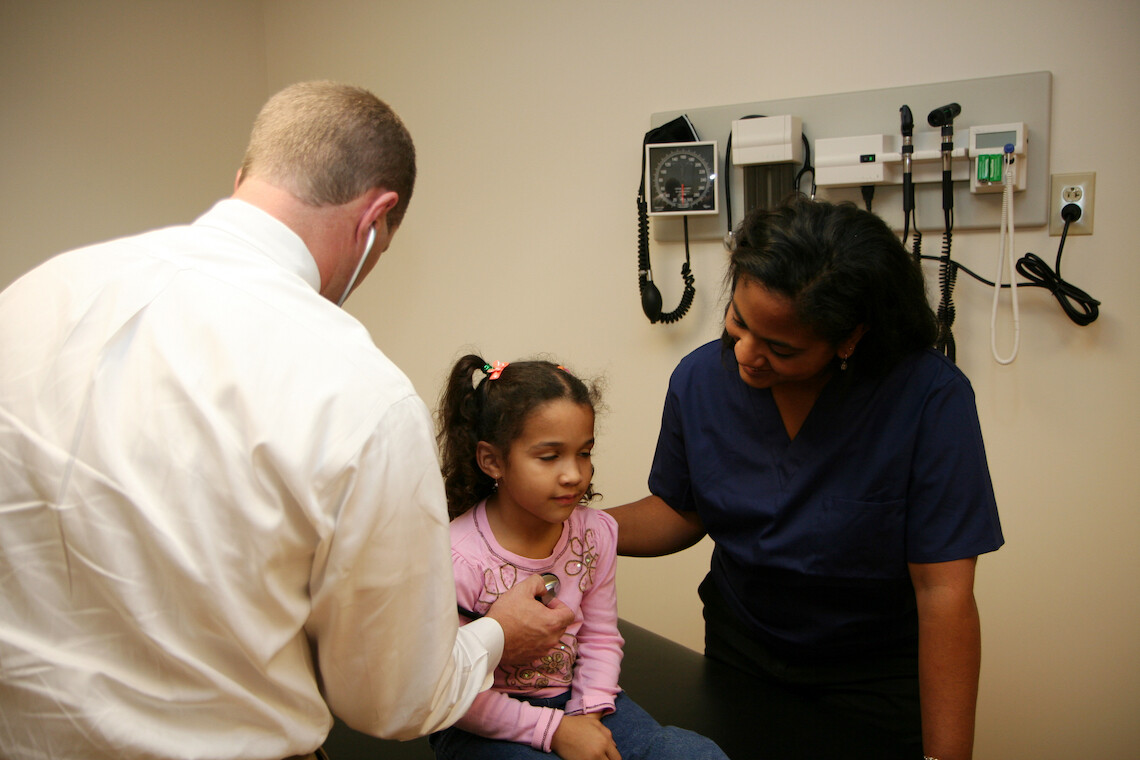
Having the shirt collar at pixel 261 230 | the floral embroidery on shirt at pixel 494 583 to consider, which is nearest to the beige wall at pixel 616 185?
the floral embroidery on shirt at pixel 494 583

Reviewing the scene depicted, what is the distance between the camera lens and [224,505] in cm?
75

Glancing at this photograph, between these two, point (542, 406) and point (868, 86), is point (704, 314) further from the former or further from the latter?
point (542, 406)

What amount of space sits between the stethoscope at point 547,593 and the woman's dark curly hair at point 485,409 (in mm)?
164

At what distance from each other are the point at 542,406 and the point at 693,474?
291 millimetres

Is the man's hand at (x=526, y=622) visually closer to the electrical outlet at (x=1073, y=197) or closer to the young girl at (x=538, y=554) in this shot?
the young girl at (x=538, y=554)

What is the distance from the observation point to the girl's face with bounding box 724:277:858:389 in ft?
3.67

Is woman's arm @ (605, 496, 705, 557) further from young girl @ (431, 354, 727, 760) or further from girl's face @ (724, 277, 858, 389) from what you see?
girl's face @ (724, 277, 858, 389)

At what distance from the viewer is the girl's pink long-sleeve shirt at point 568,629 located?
3.66 feet

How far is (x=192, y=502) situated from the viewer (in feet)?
2.46

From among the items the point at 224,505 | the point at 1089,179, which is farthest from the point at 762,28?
the point at 224,505

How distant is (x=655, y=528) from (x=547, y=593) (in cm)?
31

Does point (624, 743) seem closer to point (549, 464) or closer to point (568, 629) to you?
point (568, 629)

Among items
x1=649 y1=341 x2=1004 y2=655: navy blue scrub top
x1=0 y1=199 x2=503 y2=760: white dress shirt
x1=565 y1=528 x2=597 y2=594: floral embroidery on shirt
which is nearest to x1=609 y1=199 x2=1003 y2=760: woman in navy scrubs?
x1=649 y1=341 x2=1004 y2=655: navy blue scrub top

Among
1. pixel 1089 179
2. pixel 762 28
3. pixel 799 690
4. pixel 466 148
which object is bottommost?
pixel 799 690
